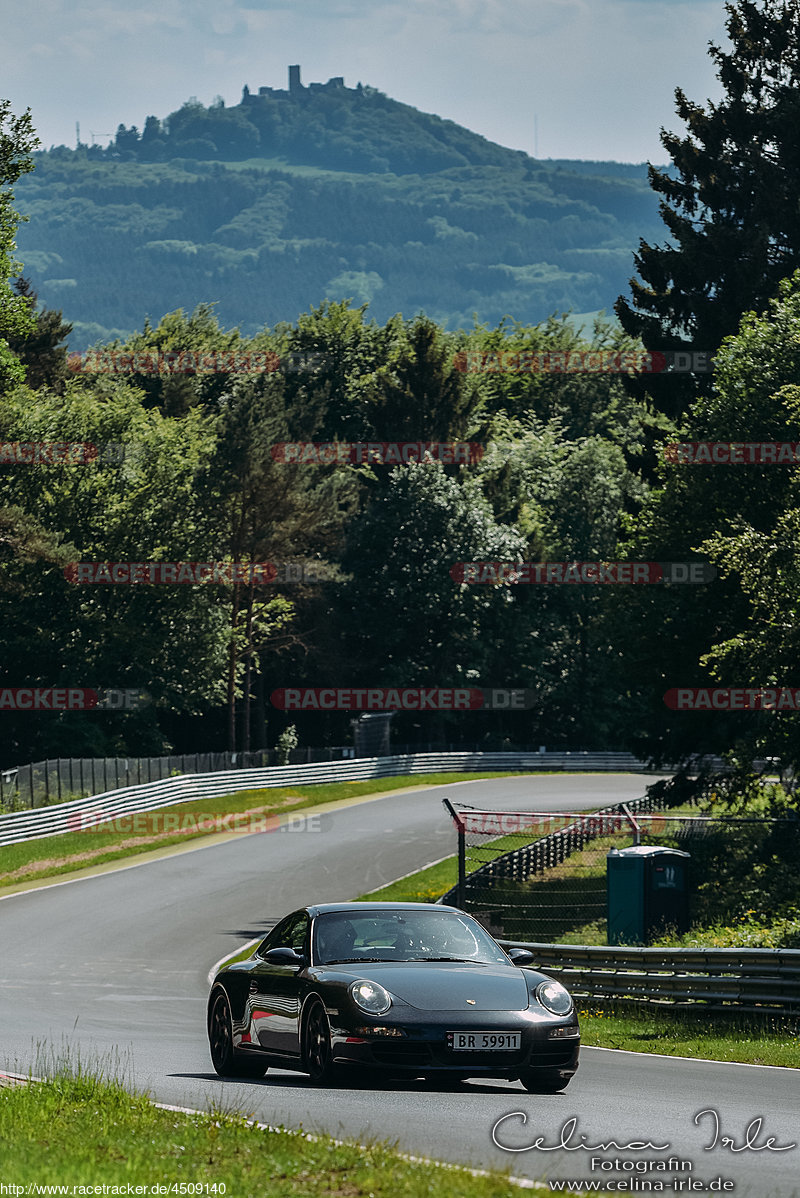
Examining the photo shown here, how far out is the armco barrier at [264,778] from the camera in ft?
150

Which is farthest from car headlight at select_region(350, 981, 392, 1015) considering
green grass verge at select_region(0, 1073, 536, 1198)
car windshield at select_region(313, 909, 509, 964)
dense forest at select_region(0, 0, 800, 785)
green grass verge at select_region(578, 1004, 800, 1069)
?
dense forest at select_region(0, 0, 800, 785)

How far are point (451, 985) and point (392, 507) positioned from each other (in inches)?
2555

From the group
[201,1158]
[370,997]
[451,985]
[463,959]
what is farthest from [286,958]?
[201,1158]

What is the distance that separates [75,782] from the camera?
48875mm

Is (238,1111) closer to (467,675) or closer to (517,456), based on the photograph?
(467,675)

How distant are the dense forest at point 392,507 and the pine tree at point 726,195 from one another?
0.09 m

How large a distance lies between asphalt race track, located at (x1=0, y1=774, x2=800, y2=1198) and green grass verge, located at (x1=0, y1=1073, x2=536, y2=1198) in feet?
2.06

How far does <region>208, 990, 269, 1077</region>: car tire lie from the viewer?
12.5 metres

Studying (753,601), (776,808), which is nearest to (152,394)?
(776,808)

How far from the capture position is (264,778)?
58969 millimetres

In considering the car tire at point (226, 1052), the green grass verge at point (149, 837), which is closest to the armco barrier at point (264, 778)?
the green grass verge at point (149, 837)

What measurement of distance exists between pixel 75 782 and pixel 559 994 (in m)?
39.4

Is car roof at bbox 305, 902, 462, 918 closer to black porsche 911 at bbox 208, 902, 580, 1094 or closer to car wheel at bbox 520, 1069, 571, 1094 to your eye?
black porsche 911 at bbox 208, 902, 580, 1094

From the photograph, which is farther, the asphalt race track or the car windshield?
the car windshield
